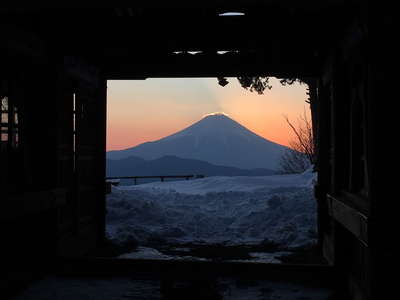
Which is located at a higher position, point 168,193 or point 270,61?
point 270,61

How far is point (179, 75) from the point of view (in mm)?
9633

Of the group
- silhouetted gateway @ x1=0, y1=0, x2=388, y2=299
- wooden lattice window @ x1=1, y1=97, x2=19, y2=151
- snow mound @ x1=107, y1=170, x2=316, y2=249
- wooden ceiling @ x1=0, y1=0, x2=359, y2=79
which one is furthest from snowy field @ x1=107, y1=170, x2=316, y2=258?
wooden lattice window @ x1=1, y1=97, x2=19, y2=151

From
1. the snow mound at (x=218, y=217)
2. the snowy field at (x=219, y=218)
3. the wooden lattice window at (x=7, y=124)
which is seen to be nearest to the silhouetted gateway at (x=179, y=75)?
the wooden lattice window at (x=7, y=124)

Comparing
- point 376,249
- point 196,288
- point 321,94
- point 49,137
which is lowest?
point 196,288

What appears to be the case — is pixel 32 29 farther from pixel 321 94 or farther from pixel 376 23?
pixel 321 94

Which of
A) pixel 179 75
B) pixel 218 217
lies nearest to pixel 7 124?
pixel 179 75

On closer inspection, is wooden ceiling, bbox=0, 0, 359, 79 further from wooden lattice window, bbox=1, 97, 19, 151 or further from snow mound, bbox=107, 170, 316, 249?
snow mound, bbox=107, 170, 316, 249

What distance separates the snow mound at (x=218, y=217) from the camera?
1145 cm

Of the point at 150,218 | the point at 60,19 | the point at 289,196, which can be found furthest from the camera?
the point at 289,196

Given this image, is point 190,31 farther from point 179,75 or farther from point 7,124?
point 7,124

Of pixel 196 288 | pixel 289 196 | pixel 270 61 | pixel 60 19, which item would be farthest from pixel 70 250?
pixel 289 196

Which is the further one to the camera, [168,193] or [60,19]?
[168,193]

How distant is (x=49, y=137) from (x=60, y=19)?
199 centimetres

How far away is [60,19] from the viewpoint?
6.31m
